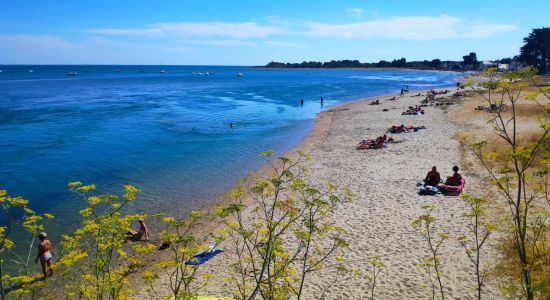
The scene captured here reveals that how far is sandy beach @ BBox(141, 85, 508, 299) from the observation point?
10602mm

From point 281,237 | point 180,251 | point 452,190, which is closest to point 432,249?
point 180,251

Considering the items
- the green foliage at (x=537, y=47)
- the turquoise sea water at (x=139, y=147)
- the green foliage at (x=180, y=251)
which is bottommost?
the turquoise sea water at (x=139, y=147)

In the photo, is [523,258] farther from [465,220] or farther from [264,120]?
[264,120]

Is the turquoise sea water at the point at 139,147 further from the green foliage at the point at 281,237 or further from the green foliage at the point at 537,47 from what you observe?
the green foliage at the point at 537,47

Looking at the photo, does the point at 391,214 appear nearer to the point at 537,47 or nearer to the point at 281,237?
the point at 281,237

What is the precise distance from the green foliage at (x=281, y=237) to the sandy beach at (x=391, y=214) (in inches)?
26.1

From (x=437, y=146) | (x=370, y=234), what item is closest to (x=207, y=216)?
(x=370, y=234)

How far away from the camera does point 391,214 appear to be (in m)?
15.1

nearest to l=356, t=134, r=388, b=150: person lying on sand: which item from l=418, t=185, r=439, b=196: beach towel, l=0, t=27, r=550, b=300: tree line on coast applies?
l=0, t=27, r=550, b=300: tree line on coast

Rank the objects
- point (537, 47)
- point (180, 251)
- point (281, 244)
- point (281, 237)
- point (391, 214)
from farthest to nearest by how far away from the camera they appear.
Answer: point (537, 47)
point (391, 214)
point (281, 237)
point (281, 244)
point (180, 251)

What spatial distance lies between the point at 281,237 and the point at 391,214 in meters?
5.03

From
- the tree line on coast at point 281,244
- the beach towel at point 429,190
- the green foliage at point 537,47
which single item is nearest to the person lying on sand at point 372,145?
the tree line on coast at point 281,244

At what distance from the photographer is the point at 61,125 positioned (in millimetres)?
40406

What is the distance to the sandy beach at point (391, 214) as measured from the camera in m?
10.6
